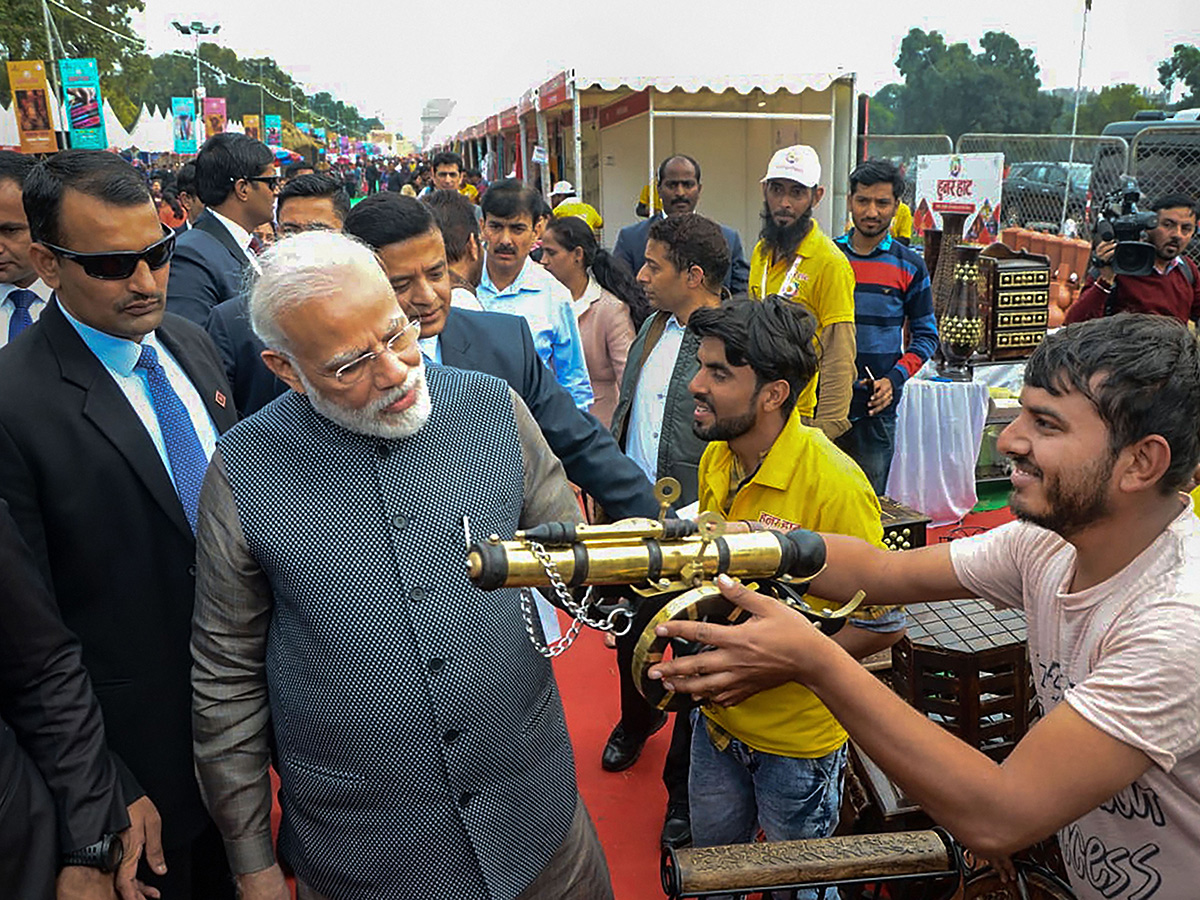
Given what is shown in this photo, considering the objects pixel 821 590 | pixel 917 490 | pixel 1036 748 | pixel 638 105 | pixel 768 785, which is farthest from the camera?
pixel 638 105

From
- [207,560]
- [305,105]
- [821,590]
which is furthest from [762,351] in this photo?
[305,105]

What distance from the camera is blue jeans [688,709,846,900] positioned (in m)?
2.21

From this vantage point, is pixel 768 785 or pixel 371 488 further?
pixel 768 785

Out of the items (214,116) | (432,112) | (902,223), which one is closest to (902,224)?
(902,223)

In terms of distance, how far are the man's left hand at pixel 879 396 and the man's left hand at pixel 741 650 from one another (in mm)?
3321

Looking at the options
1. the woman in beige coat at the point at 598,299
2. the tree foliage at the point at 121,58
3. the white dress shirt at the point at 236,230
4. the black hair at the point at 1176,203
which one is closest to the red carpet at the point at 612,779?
the woman in beige coat at the point at 598,299

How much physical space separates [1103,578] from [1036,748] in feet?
1.09

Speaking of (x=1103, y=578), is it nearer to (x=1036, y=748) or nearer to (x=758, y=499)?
(x=1036, y=748)

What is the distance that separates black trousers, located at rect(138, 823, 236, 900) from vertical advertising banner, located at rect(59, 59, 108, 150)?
15.1 meters

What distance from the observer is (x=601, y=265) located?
16.4 ft

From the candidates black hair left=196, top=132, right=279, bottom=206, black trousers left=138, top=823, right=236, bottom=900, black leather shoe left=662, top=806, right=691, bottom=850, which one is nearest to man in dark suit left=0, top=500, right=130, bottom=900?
black trousers left=138, top=823, right=236, bottom=900

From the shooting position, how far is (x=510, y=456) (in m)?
1.74

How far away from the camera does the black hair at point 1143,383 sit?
1.34 metres

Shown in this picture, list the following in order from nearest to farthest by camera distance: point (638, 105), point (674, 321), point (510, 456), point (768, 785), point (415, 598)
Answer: point (415, 598) < point (510, 456) < point (768, 785) < point (674, 321) < point (638, 105)
